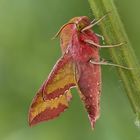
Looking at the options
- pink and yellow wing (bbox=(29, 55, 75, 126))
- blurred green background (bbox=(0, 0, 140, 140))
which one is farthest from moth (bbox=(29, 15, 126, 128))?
blurred green background (bbox=(0, 0, 140, 140))

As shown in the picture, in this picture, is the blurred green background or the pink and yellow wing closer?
the pink and yellow wing

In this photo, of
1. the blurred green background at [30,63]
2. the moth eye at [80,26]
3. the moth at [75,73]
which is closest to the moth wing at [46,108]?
the moth at [75,73]

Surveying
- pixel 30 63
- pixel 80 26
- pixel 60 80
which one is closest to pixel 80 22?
pixel 80 26

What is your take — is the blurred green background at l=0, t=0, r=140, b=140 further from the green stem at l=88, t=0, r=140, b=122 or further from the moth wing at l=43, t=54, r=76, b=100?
the green stem at l=88, t=0, r=140, b=122

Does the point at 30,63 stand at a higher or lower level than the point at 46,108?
higher

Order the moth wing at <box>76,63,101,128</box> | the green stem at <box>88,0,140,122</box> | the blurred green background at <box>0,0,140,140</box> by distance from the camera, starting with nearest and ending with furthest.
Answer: the green stem at <box>88,0,140,122</box>
the moth wing at <box>76,63,101,128</box>
the blurred green background at <box>0,0,140,140</box>

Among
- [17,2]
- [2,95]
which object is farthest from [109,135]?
[17,2]

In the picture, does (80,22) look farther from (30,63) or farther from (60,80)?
(30,63)

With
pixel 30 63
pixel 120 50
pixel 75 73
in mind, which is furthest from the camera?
pixel 30 63
